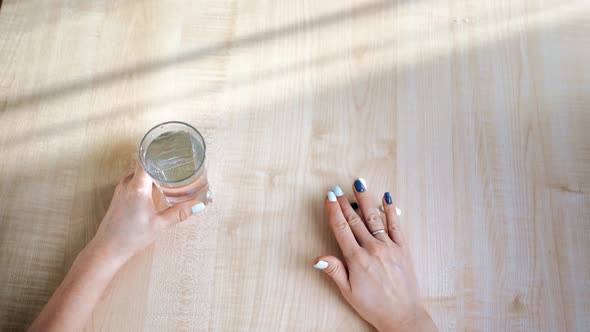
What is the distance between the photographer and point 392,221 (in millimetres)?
1029

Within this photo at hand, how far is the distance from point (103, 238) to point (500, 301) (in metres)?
0.81

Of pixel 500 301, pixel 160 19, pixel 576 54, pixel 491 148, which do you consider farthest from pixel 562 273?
pixel 160 19

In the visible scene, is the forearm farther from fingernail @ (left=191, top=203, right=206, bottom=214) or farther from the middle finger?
the middle finger

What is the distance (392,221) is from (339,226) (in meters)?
0.11

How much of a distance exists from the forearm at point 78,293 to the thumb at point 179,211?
→ 127 mm

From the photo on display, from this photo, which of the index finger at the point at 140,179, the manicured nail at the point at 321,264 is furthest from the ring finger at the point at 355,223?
the index finger at the point at 140,179

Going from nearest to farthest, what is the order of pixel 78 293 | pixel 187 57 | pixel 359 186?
pixel 78 293 → pixel 359 186 → pixel 187 57

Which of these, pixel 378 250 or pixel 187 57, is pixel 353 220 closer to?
pixel 378 250

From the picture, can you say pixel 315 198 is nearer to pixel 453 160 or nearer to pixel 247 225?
pixel 247 225

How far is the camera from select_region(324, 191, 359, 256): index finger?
1.00 meters

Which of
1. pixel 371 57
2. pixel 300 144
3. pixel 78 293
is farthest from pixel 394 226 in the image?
pixel 78 293

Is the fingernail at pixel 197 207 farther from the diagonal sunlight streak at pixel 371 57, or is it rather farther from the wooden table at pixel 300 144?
the diagonal sunlight streak at pixel 371 57

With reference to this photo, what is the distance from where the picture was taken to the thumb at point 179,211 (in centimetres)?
98

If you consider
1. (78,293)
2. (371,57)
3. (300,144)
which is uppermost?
(371,57)
